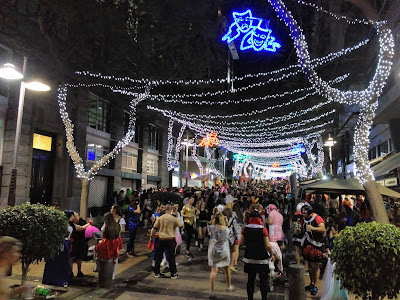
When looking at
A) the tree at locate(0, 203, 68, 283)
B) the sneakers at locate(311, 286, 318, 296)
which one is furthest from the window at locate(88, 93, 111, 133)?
the sneakers at locate(311, 286, 318, 296)

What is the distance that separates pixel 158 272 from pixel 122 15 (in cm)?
936

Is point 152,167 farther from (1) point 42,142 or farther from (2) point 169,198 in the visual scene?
(1) point 42,142

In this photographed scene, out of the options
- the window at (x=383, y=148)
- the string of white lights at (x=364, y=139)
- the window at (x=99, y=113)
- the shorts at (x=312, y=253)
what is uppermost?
the window at (x=99, y=113)

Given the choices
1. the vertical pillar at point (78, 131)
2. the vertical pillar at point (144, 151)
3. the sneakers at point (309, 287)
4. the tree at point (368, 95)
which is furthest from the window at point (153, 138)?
the sneakers at point (309, 287)

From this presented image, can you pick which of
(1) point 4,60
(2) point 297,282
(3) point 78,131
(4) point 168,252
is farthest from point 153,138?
(2) point 297,282

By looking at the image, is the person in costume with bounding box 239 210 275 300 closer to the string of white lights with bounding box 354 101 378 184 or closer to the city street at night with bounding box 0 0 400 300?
the city street at night with bounding box 0 0 400 300

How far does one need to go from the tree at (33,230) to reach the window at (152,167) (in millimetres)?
21679

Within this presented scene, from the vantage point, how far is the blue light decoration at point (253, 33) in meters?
15.6

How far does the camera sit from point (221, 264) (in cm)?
658

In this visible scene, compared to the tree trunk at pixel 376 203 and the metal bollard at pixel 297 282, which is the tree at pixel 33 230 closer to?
the metal bollard at pixel 297 282

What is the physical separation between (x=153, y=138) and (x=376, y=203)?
22.9 meters

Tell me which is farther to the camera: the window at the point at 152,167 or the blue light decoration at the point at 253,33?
the window at the point at 152,167

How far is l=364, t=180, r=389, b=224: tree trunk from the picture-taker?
7434 millimetres

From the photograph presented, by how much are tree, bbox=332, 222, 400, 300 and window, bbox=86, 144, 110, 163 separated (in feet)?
52.7
